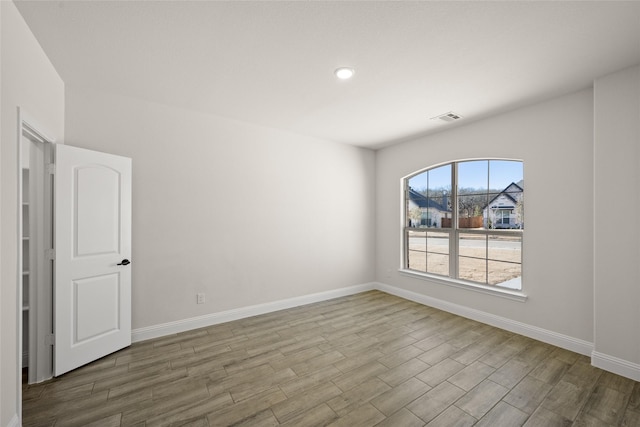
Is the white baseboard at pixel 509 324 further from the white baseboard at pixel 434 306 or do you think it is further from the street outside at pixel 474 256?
the street outside at pixel 474 256

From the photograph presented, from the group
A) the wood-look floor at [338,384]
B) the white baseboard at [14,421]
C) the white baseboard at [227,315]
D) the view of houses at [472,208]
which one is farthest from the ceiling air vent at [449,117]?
the white baseboard at [14,421]

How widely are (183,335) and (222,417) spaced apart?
1.64 meters

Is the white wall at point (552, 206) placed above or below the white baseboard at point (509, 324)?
above

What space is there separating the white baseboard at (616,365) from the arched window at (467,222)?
970 mm

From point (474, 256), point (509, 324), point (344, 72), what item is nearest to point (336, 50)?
point (344, 72)

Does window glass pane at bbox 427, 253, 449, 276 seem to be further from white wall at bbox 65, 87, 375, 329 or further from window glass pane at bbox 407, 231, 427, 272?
white wall at bbox 65, 87, 375, 329

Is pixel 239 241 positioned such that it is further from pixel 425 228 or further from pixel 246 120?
pixel 425 228

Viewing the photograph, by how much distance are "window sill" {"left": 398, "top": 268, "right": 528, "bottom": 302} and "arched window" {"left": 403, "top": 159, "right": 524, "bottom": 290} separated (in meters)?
0.10

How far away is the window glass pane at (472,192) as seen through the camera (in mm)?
3832

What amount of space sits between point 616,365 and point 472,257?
1728 mm

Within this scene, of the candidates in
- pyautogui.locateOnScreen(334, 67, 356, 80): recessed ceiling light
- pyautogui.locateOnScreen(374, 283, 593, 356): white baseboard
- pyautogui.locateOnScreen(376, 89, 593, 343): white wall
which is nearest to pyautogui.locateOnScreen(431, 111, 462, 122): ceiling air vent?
pyautogui.locateOnScreen(376, 89, 593, 343): white wall

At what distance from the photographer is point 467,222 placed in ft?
13.1

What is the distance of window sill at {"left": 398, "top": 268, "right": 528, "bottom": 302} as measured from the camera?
3.34 m

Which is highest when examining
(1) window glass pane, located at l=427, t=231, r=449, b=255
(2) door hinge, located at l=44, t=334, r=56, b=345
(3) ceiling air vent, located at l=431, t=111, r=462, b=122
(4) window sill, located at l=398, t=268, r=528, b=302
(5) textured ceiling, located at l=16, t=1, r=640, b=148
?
(5) textured ceiling, located at l=16, t=1, r=640, b=148
